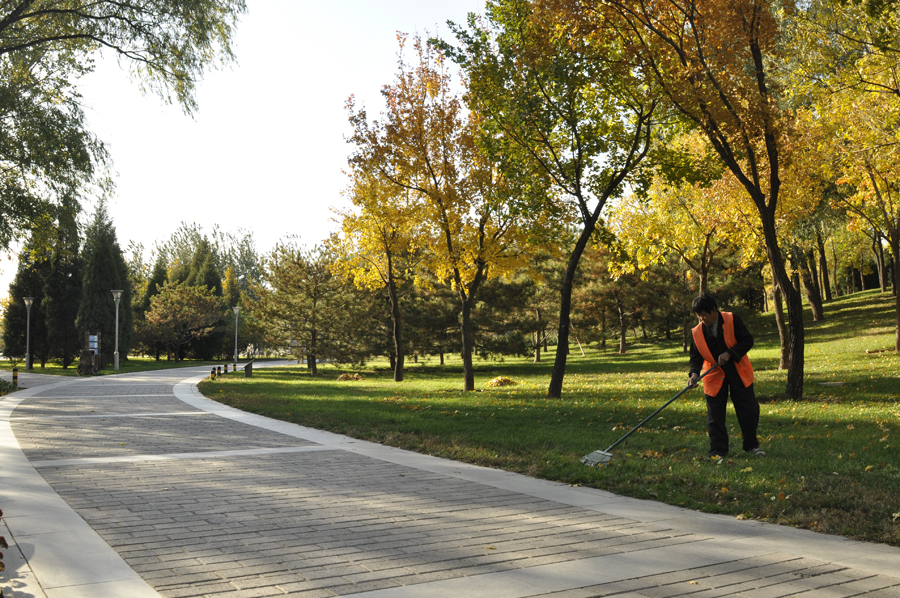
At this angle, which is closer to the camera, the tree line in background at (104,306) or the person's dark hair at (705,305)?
the person's dark hair at (705,305)

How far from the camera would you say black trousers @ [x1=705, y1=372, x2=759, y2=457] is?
292 inches

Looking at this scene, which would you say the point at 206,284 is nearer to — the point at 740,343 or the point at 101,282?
the point at 101,282

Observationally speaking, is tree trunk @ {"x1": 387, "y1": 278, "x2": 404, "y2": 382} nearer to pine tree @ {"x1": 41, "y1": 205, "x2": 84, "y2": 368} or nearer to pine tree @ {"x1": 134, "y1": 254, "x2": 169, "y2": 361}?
pine tree @ {"x1": 41, "y1": 205, "x2": 84, "y2": 368}

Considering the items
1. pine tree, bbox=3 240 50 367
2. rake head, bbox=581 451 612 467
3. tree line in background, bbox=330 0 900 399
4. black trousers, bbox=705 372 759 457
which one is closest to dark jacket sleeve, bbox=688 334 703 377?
black trousers, bbox=705 372 759 457

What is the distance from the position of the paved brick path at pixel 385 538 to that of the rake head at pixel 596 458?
2.77 feet

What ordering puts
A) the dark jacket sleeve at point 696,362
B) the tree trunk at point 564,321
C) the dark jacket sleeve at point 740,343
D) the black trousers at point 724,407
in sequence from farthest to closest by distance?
1. the tree trunk at point 564,321
2. the dark jacket sleeve at point 696,362
3. the black trousers at point 724,407
4. the dark jacket sleeve at point 740,343

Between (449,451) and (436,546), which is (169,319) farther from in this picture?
(436,546)

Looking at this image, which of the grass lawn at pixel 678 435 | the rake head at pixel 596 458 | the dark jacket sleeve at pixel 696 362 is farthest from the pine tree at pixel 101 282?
the dark jacket sleeve at pixel 696 362

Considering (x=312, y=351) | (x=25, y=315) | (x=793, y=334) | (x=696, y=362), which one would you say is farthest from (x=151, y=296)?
(x=696, y=362)

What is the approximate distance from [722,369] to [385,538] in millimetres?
4518

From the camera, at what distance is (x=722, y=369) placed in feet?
24.7

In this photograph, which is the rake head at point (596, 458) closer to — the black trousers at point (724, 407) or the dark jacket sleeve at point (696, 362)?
the black trousers at point (724, 407)

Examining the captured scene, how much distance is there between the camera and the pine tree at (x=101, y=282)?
134 feet

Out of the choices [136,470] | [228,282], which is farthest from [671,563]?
[228,282]
